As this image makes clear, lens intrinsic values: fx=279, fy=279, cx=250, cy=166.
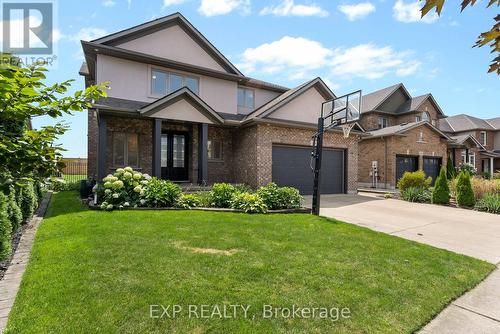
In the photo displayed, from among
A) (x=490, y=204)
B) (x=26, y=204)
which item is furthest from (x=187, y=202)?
(x=490, y=204)

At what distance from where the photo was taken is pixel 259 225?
704cm

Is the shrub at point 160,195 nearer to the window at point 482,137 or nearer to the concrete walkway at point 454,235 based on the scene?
the concrete walkway at point 454,235

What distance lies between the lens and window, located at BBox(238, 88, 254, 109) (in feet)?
54.0

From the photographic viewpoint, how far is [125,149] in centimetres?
1306

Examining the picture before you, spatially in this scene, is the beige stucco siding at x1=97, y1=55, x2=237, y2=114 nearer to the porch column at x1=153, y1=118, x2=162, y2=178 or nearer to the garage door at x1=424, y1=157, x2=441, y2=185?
the porch column at x1=153, y1=118, x2=162, y2=178

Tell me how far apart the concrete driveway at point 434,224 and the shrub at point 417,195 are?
265 centimetres

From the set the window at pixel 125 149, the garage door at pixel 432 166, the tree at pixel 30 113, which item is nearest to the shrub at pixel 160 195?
the window at pixel 125 149

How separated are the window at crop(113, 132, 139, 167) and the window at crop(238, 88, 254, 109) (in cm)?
631

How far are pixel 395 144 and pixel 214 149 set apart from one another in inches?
506

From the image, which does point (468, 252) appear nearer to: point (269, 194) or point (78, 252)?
point (269, 194)

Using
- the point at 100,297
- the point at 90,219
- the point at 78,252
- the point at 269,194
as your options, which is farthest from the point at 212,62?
the point at 100,297

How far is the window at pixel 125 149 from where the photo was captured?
1288 centimetres

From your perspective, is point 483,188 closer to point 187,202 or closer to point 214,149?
point 214,149
